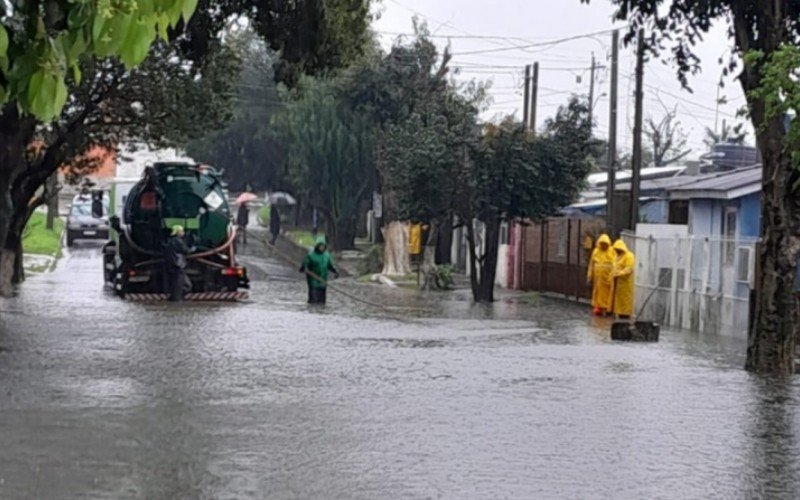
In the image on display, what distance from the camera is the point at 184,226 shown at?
30812mm

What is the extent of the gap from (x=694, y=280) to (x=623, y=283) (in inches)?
94.1

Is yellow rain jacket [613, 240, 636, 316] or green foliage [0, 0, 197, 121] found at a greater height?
green foliage [0, 0, 197, 121]

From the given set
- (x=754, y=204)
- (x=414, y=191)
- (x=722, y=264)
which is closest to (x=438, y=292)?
(x=414, y=191)

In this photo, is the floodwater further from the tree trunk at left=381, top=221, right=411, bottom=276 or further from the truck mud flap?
the tree trunk at left=381, top=221, right=411, bottom=276

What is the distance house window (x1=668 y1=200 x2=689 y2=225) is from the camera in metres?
37.1

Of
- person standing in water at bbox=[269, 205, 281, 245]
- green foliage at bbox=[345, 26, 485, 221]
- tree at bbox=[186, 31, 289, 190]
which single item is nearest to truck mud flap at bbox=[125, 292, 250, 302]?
green foliage at bbox=[345, 26, 485, 221]

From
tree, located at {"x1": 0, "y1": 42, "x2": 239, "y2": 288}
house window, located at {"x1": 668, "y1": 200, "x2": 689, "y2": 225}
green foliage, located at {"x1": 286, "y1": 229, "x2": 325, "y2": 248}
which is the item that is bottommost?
green foliage, located at {"x1": 286, "y1": 229, "x2": 325, "y2": 248}

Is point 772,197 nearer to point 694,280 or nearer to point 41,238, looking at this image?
point 694,280

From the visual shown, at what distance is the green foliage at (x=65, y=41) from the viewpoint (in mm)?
4629

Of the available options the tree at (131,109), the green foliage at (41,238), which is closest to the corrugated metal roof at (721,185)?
the tree at (131,109)

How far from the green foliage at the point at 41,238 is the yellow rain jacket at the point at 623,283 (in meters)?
19.6

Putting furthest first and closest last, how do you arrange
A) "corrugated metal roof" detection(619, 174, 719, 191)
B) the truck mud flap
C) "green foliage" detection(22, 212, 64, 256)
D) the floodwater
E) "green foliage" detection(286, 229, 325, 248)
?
1. "green foliage" detection(286, 229, 325, 248)
2. "green foliage" detection(22, 212, 64, 256)
3. "corrugated metal roof" detection(619, 174, 719, 191)
4. the truck mud flap
5. the floodwater

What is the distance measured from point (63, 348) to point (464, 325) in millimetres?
8792

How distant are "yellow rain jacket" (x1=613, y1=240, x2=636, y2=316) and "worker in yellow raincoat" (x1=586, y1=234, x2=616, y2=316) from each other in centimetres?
22
